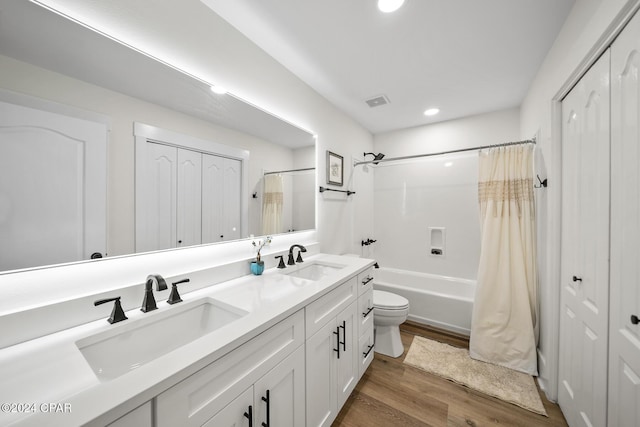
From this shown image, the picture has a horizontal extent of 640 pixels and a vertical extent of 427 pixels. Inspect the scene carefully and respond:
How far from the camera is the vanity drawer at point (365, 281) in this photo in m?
1.72

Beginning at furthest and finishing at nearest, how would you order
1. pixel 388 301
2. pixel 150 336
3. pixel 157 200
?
1. pixel 388 301
2. pixel 157 200
3. pixel 150 336

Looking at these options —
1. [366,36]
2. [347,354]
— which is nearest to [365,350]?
[347,354]

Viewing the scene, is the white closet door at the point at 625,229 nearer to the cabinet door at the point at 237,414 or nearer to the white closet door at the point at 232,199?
the cabinet door at the point at 237,414

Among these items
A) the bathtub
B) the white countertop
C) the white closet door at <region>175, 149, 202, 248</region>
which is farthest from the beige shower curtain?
the white closet door at <region>175, 149, 202, 248</region>

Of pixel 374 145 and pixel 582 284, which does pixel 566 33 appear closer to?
pixel 582 284

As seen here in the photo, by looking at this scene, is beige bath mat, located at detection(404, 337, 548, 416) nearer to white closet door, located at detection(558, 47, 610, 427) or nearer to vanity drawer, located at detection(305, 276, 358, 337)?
white closet door, located at detection(558, 47, 610, 427)

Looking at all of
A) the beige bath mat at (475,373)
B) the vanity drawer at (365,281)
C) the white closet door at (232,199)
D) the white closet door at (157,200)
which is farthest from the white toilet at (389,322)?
the white closet door at (157,200)

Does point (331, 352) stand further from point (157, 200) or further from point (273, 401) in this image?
point (157, 200)

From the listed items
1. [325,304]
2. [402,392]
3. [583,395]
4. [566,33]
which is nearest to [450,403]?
[402,392]

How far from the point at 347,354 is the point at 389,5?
82.3 inches

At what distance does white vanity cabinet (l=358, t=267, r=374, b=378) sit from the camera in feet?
5.61

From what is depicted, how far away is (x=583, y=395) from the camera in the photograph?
123 centimetres

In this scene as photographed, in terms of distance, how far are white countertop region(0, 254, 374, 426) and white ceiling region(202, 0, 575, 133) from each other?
1621 mm

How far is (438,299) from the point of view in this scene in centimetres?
252
